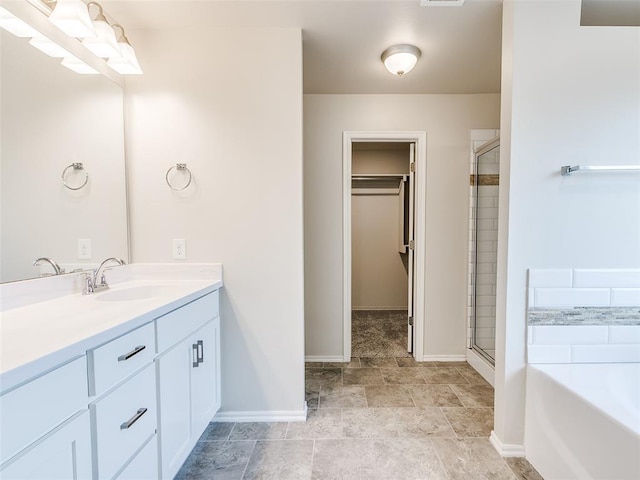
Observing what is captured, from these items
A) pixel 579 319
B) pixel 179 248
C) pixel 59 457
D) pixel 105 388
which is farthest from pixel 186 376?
pixel 579 319

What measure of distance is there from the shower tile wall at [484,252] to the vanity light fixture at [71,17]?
2726 mm

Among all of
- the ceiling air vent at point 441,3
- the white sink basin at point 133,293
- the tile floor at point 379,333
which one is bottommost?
the tile floor at point 379,333

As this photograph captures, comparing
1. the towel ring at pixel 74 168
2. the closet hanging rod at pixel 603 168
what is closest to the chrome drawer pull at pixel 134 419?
the towel ring at pixel 74 168

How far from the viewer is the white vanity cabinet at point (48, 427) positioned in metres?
0.63

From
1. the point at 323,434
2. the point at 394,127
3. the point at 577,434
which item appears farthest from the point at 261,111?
the point at 577,434

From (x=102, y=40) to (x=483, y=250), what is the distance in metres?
2.97

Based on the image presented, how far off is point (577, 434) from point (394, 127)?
7.56 ft

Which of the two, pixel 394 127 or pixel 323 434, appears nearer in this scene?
pixel 323 434

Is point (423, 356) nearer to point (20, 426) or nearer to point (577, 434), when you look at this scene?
point (577, 434)

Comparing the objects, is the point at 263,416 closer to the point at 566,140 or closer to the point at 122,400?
the point at 122,400

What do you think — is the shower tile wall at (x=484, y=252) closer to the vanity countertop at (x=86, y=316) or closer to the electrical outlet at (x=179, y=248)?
the vanity countertop at (x=86, y=316)

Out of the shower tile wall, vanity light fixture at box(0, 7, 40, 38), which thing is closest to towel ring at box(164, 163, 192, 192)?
vanity light fixture at box(0, 7, 40, 38)

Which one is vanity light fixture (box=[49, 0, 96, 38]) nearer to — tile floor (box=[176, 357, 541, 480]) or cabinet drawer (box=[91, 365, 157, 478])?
cabinet drawer (box=[91, 365, 157, 478])

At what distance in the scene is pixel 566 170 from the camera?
1417 millimetres
